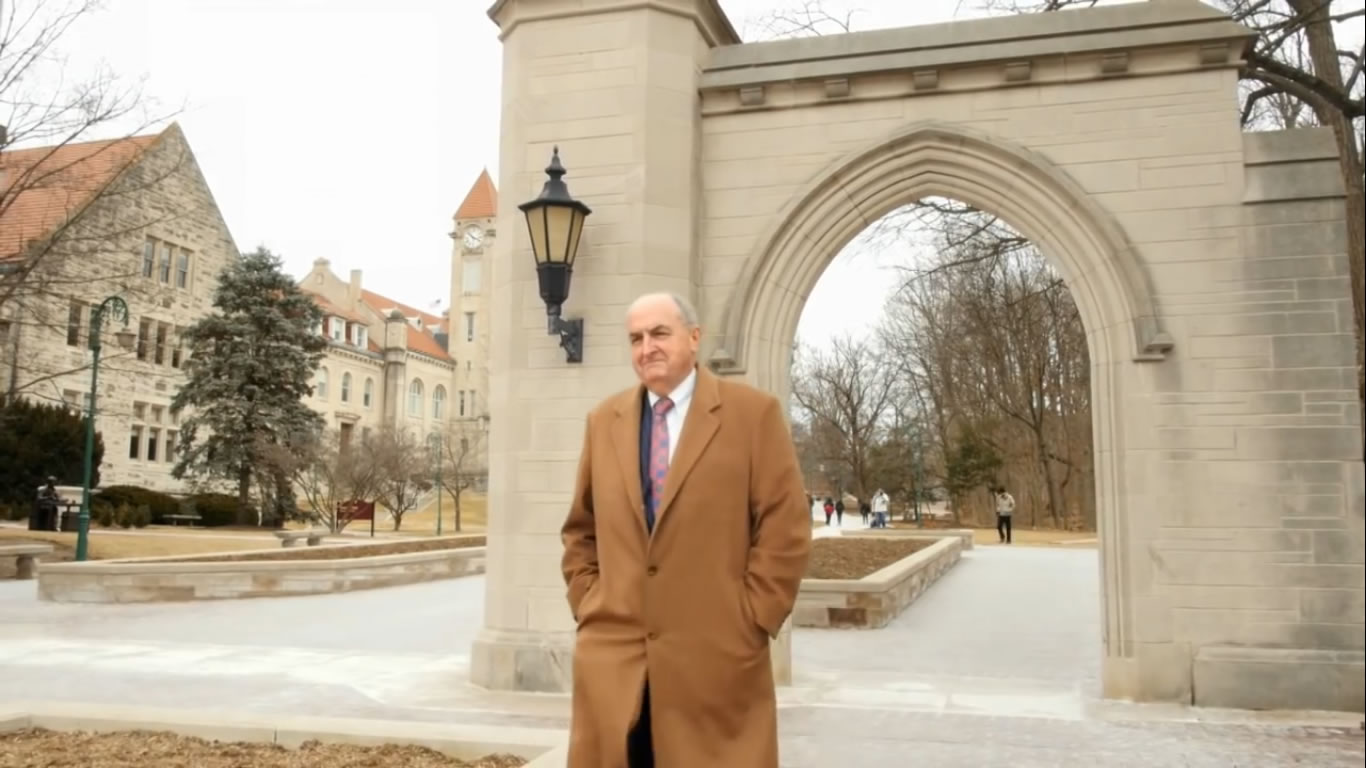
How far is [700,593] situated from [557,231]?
4.65 meters

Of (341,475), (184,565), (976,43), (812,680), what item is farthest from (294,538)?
(976,43)

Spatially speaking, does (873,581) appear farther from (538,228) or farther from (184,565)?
(184,565)

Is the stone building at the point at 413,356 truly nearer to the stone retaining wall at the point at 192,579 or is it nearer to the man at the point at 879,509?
the man at the point at 879,509

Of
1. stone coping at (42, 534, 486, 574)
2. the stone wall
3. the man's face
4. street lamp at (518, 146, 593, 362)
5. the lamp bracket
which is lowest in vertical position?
the stone wall

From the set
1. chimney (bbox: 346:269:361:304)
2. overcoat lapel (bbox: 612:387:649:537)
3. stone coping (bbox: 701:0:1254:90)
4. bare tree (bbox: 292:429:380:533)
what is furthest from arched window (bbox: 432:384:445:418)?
overcoat lapel (bbox: 612:387:649:537)

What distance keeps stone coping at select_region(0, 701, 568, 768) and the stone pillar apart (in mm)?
2433

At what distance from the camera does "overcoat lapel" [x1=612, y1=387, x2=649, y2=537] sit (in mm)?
2737

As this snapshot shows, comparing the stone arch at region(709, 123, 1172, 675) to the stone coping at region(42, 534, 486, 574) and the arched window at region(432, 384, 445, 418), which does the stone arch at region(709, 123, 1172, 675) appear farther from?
the arched window at region(432, 384, 445, 418)

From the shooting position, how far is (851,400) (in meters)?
46.3

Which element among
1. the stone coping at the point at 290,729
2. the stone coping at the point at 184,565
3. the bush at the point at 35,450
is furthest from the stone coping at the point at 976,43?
the bush at the point at 35,450

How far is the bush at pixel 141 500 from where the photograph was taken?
90.9ft

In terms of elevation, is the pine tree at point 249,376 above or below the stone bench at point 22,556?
above

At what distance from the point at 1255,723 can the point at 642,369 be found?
17.0ft

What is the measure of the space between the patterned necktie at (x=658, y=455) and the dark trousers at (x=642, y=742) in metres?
0.46
